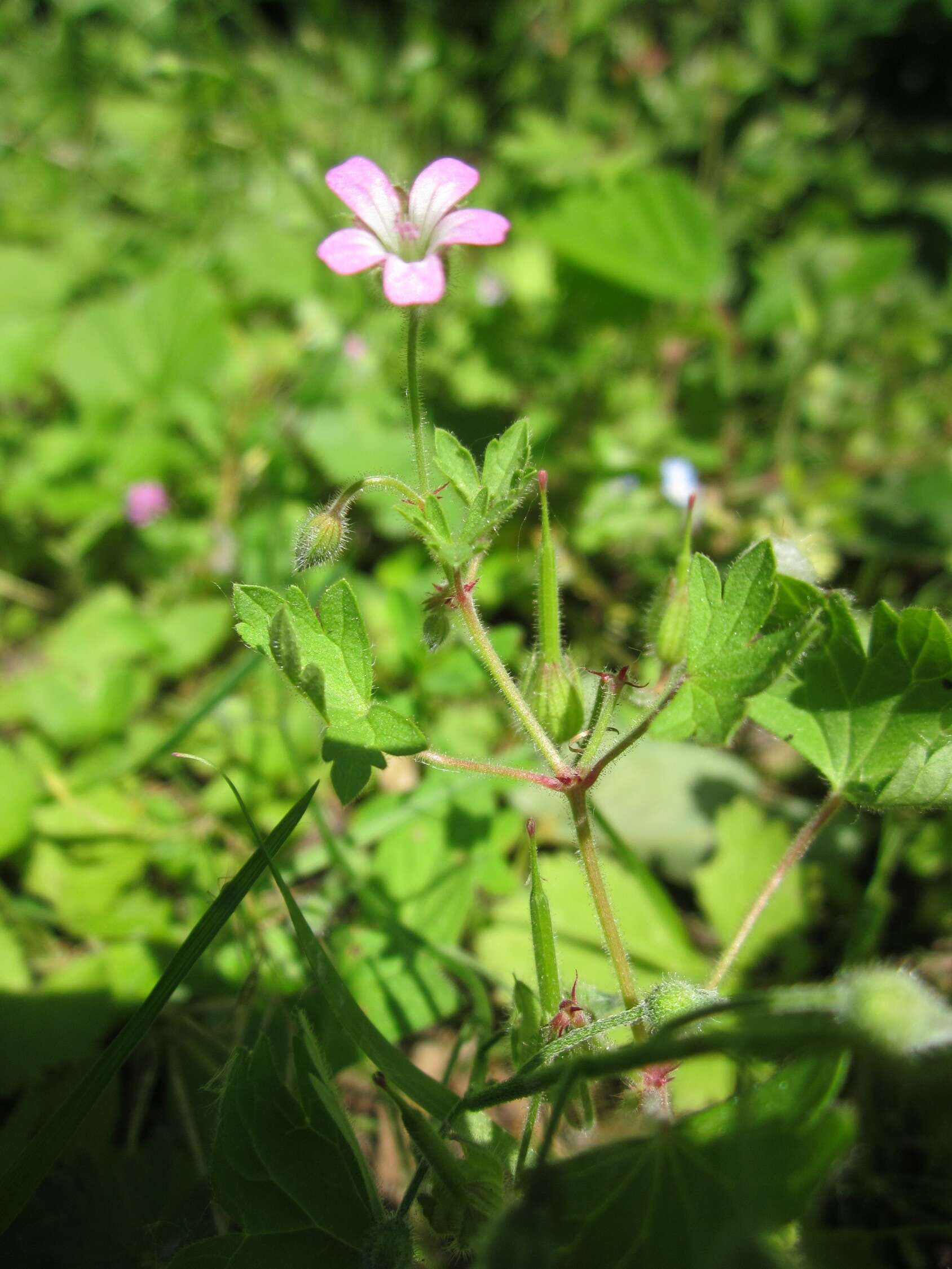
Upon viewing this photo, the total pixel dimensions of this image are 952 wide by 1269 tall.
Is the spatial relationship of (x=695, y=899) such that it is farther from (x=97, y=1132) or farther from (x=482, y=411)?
(x=482, y=411)

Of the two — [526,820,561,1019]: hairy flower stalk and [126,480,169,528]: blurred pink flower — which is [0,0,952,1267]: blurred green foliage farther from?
[526,820,561,1019]: hairy flower stalk

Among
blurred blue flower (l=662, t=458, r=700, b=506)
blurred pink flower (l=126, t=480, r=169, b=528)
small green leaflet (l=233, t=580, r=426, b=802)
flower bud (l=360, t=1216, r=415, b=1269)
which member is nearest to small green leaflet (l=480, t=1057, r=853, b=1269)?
flower bud (l=360, t=1216, r=415, b=1269)

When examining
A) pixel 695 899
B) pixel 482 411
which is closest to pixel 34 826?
pixel 695 899

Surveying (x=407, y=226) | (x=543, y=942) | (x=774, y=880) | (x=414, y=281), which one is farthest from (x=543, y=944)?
(x=407, y=226)

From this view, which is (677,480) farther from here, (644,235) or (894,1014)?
(894,1014)

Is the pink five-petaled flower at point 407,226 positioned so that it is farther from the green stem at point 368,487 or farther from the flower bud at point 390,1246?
the flower bud at point 390,1246
